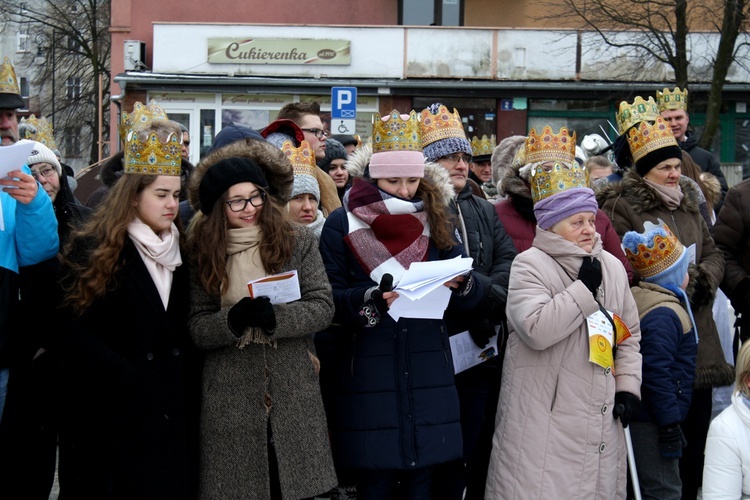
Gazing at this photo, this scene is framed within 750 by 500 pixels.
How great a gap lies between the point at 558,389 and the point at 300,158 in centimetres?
211

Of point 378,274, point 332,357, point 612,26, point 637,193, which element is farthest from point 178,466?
point 612,26

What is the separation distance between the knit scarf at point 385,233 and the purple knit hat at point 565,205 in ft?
2.09

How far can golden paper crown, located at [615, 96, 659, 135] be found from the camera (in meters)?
6.54

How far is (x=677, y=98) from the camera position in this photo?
7.72 metres

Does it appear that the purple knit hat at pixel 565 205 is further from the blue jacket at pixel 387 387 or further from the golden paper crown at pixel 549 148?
the golden paper crown at pixel 549 148

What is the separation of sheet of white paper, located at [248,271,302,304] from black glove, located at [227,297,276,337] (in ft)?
0.13

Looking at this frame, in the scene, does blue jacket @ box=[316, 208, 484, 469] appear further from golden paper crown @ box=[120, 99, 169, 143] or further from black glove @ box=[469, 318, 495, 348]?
golden paper crown @ box=[120, 99, 169, 143]

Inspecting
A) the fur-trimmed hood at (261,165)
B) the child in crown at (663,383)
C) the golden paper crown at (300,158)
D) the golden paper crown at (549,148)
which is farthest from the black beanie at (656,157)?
the fur-trimmed hood at (261,165)

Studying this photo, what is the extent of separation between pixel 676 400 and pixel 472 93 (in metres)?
18.8

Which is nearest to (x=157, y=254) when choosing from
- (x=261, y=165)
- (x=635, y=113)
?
(x=261, y=165)

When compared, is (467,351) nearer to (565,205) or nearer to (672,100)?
(565,205)

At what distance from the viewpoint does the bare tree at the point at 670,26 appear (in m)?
18.0

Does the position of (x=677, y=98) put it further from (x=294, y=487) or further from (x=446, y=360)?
(x=294, y=487)

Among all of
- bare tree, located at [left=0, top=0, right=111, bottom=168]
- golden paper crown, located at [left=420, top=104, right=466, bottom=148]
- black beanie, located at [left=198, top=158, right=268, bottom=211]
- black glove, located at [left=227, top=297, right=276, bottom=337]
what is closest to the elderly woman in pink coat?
golden paper crown, located at [left=420, top=104, right=466, bottom=148]
